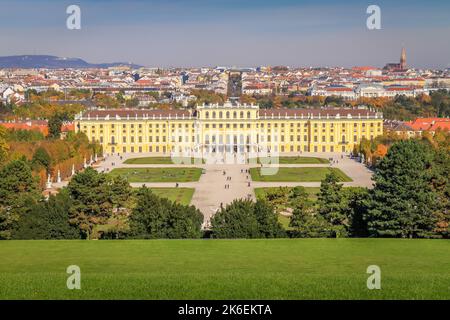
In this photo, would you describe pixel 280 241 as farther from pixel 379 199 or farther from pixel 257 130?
pixel 257 130

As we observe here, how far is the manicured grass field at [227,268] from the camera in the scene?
33.7 ft

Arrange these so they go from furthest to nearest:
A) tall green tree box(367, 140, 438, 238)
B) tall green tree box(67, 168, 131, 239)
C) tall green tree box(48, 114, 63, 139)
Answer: tall green tree box(48, 114, 63, 139), tall green tree box(67, 168, 131, 239), tall green tree box(367, 140, 438, 238)

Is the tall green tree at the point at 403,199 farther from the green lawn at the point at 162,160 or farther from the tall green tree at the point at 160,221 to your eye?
the green lawn at the point at 162,160

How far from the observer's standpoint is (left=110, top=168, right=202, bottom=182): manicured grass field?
4434cm

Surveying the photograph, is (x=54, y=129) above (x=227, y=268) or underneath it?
underneath

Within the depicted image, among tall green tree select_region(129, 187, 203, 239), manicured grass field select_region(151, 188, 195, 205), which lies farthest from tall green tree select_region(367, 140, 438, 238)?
manicured grass field select_region(151, 188, 195, 205)

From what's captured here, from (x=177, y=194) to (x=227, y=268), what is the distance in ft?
78.5

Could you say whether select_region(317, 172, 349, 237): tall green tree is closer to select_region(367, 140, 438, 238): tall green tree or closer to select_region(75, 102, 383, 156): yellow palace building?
select_region(367, 140, 438, 238): tall green tree

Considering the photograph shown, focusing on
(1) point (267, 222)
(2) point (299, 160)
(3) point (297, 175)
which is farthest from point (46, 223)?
(2) point (299, 160)

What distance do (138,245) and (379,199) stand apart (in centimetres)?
800

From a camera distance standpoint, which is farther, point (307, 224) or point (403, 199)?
point (307, 224)

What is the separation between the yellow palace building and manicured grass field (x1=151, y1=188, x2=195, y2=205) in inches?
919

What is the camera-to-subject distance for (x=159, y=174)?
47.1 m

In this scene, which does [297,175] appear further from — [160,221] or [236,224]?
[160,221]
